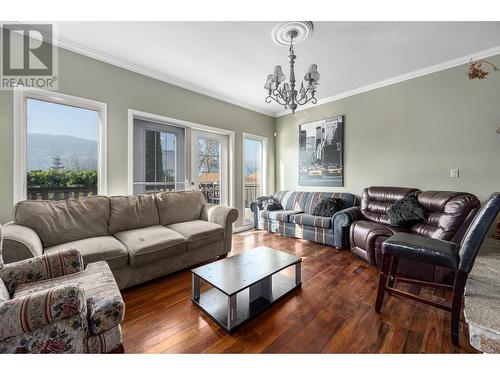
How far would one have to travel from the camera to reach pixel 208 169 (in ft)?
12.9

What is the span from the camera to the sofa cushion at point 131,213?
2441 mm

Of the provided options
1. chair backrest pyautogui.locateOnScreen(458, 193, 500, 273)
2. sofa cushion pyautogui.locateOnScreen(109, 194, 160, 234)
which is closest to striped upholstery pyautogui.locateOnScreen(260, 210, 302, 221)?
sofa cushion pyautogui.locateOnScreen(109, 194, 160, 234)

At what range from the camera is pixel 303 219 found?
11.6 ft

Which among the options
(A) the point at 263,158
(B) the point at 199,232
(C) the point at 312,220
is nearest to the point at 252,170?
(A) the point at 263,158

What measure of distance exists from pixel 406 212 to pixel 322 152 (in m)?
1.93

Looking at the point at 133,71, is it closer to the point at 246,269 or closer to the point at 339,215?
the point at 246,269

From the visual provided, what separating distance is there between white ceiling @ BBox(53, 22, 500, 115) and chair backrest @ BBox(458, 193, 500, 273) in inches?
75.2

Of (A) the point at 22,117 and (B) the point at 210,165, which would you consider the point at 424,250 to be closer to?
(B) the point at 210,165

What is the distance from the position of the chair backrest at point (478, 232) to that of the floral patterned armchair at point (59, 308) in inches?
85.3

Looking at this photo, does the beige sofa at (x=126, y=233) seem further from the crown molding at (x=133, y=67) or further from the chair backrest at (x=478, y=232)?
the chair backrest at (x=478, y=232)

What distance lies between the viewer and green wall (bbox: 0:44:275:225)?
210cm

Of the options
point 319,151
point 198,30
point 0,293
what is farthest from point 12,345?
point 319,151
